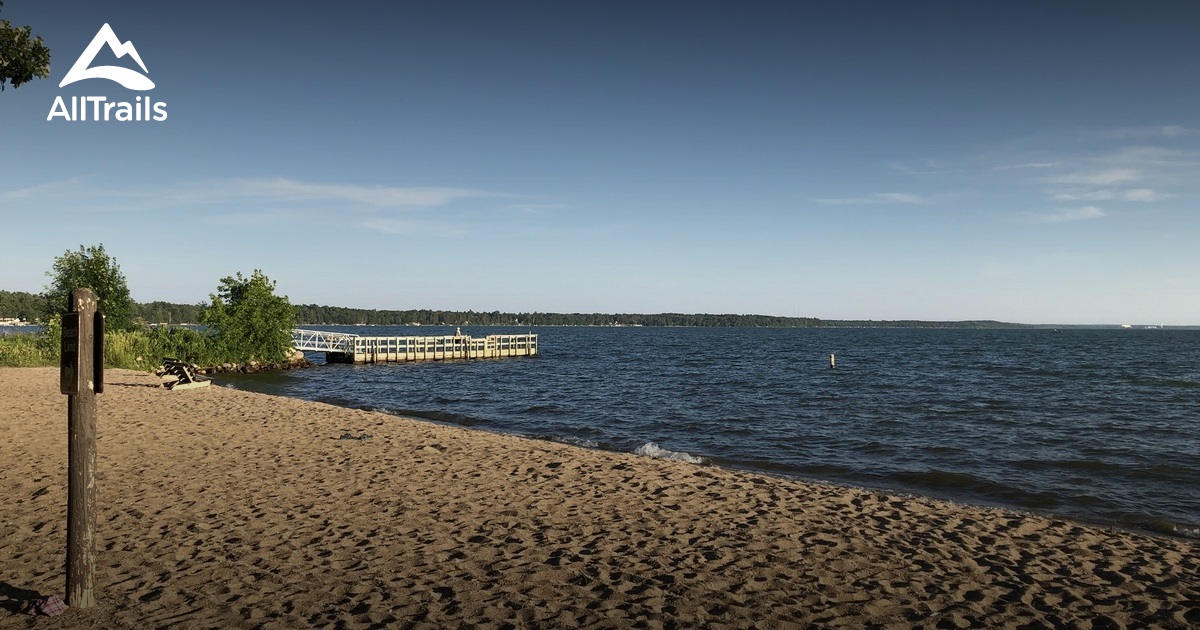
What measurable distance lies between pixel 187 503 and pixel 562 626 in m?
6.17

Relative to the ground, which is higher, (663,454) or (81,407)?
(81,407)

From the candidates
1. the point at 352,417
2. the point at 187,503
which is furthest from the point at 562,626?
the point at 352,417

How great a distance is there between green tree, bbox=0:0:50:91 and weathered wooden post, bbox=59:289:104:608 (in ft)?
18.5

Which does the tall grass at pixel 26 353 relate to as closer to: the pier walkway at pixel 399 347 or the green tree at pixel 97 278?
the green tree at pixel 97 278

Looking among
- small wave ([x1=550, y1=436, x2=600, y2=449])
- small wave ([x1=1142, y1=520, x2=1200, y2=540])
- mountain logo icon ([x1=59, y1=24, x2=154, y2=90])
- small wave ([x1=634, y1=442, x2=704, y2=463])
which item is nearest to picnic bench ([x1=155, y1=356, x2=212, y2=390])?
mountain logo icon ([x1=59, y1=24, x2=154, y2=90])

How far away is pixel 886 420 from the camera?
23.2 meters

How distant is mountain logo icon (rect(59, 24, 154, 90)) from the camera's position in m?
17.8

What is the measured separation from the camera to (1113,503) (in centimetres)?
1243

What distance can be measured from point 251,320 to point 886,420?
35675 millimetres

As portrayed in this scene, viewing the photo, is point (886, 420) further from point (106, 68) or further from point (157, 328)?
point (157, 328)

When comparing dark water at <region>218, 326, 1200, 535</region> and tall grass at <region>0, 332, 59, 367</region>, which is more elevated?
tall grass at <region>0, 332, 59, 367</region>

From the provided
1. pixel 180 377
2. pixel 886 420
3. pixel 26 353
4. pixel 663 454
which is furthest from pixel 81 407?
pixel 26 353

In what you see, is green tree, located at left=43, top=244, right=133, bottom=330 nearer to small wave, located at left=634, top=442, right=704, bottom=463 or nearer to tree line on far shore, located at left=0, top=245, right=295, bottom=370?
tree line on far shore, located at left=0, top=245, right=295, bottom=370

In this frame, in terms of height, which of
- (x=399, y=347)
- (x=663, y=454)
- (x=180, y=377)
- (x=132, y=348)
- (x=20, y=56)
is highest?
(x=20, y=56)
